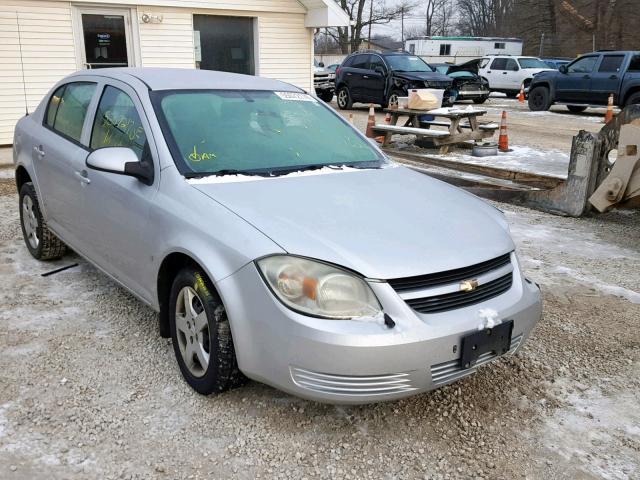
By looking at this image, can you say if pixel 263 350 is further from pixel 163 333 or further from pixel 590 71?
pixel 590 71

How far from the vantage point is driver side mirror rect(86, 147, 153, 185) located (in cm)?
327

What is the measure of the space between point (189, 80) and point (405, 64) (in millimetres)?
15649

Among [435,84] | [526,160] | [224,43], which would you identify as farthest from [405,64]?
[526,160]

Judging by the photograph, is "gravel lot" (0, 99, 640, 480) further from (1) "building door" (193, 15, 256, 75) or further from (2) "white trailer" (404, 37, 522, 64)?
(2) "white trailer" (404, 37, 522, 64)

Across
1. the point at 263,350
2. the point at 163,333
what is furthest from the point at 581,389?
the point at 163,333

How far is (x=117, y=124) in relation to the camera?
3793 mm

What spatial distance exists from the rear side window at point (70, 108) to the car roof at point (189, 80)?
0.17 metres

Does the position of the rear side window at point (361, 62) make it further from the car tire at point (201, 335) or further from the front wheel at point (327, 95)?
the car tire at point (201, 335)

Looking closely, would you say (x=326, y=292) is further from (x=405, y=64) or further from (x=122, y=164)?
(x=405, y=64)

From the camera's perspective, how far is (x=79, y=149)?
4.07 metres

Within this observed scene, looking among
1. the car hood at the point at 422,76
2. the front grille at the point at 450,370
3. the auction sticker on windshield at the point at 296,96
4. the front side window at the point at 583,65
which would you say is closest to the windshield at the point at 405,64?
the car hood at the point at 422,76

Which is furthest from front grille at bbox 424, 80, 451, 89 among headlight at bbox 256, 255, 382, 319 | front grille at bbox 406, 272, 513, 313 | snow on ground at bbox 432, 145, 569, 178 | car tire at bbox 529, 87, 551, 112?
headlight at bbox 256, 255, 382, 319

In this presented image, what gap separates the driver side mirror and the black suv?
1512 cm

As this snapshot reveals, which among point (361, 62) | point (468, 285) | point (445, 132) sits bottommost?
point (445, 132)
